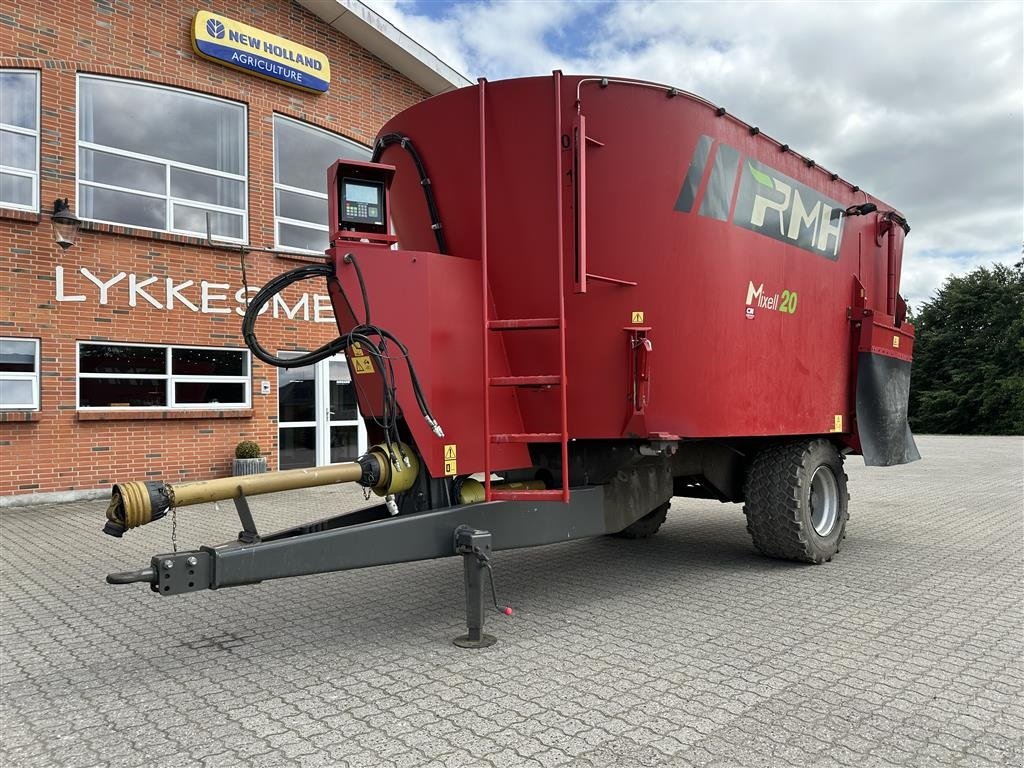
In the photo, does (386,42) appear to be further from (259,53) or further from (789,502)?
(789,502)

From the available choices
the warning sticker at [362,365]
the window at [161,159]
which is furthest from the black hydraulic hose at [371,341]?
the window at [161,159]

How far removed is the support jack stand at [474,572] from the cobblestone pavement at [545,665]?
140 mm

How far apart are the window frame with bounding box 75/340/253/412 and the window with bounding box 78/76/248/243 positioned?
5.69 feet

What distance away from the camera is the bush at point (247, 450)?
443 inches

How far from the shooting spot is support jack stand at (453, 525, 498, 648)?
4016mm

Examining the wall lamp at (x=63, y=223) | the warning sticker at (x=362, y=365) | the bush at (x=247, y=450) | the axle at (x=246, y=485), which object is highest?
the wall lamp at (x=63, y=223)

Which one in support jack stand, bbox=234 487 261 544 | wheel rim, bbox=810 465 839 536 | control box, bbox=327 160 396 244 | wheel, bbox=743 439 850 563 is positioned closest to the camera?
support jack stand, bbox=234 487 261 544

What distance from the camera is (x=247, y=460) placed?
11172mm

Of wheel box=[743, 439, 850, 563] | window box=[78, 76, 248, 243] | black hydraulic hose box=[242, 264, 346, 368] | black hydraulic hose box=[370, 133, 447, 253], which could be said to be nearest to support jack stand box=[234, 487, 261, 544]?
black hydraulic hose box=[242, 264, 346, 368]

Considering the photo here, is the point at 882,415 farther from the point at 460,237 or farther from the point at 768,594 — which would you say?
the point at 460,237

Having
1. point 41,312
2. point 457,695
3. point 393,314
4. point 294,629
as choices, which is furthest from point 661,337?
point 41,312

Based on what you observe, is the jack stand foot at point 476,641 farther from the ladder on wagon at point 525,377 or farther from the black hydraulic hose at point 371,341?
the black hydraulic hose at point 371,341

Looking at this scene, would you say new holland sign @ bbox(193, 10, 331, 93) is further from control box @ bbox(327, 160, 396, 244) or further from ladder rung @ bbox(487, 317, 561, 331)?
ladder rung @ bbox(487, 317, 561, 331)

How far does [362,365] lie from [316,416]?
27.7ft
